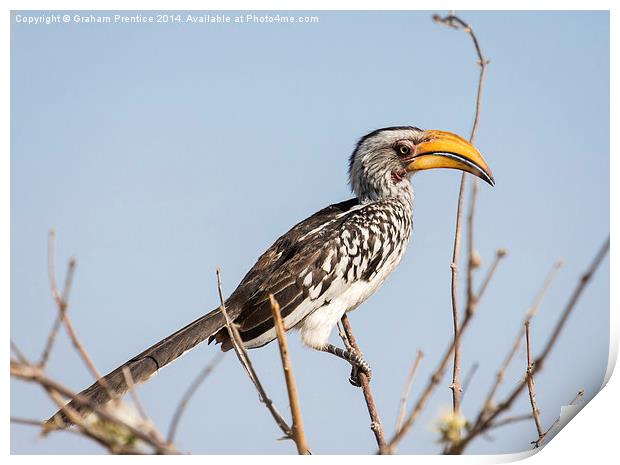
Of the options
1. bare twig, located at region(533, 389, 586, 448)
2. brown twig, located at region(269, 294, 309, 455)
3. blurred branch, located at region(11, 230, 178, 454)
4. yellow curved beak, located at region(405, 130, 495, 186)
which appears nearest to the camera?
blurred branch, located at region(11, 230, 178, 454)

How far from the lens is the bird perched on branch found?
2.49 meters

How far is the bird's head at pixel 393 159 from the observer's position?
9.00ft

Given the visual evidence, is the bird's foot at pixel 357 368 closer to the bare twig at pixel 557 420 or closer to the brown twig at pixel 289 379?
the bare twig at pixel 557 420

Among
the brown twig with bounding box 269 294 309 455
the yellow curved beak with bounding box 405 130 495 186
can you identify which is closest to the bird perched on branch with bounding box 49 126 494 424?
the yellow curved beak with bounding box 405 130 495 186

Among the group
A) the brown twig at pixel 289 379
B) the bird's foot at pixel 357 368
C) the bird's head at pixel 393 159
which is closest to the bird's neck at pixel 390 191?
the bird's head at pixel 393 159

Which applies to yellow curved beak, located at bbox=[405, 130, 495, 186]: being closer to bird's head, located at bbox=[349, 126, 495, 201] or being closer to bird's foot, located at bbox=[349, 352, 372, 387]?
bird's head, located at bbox=[349, 126, 495, 201]

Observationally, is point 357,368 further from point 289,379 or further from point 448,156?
point 289,379

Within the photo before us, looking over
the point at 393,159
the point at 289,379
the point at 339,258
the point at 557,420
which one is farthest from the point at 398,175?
the point at 289,379

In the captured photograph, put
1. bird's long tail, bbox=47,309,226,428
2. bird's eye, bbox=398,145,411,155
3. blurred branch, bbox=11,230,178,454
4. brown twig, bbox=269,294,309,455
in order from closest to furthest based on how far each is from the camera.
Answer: blurred branch, bbox=11,230,178,454 → brown twig, bbox=269,294,309,455 → bird's long tail, bbox=47,309,226,428 → bird's eye, bbox=398,145,411,155

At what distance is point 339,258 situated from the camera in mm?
2717

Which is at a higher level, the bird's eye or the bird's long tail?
the bird's eye

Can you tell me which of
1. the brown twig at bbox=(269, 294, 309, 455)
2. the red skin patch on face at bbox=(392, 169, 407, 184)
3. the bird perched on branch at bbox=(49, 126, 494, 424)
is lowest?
the brown twig at bbox=(269, 294, 309, 455)

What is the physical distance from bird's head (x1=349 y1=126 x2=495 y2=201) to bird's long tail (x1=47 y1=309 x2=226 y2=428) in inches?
34.0

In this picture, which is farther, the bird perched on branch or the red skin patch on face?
the red skin patch on face
